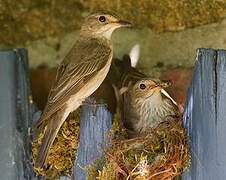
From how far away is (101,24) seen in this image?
12.2 ft

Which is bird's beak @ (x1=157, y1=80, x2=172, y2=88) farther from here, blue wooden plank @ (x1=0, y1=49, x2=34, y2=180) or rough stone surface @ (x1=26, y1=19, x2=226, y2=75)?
blue wooden plank @ (x1=0, y1=49, x2=34, y2=180)

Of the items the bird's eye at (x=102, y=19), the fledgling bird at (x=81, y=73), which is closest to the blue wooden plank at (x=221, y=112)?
the fledgling bird at (x=81, y=73)

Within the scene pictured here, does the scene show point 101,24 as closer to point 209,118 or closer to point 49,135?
point 49,135

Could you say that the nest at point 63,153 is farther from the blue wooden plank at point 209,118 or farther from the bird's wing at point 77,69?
the blue wooden plank at point 209,118

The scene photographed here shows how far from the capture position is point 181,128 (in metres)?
2.77

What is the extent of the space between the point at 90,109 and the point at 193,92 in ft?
2.54

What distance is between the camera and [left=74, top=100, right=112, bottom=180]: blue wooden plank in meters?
2.93

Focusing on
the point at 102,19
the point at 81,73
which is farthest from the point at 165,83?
the point at 102,19

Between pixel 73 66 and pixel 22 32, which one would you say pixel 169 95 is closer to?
pixel 73 66

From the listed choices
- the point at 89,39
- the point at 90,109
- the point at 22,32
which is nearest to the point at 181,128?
the point at 90,109

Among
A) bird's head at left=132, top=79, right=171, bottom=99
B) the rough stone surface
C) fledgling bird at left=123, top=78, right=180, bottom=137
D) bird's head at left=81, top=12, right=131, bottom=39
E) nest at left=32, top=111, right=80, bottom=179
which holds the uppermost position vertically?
bird's head at left=81, top=12, right=131, bottom=39

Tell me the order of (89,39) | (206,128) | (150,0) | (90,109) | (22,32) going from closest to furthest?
(206,128) → (90,109) → (150,0) → (89,39) → (22,32)

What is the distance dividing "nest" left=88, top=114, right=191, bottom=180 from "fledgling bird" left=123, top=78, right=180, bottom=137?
1.67 feet

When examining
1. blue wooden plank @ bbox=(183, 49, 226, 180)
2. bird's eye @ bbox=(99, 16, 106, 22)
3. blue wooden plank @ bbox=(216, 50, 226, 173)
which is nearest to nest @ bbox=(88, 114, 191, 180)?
blue wooden plank @ bbox=(183, 49, 226, 180)
